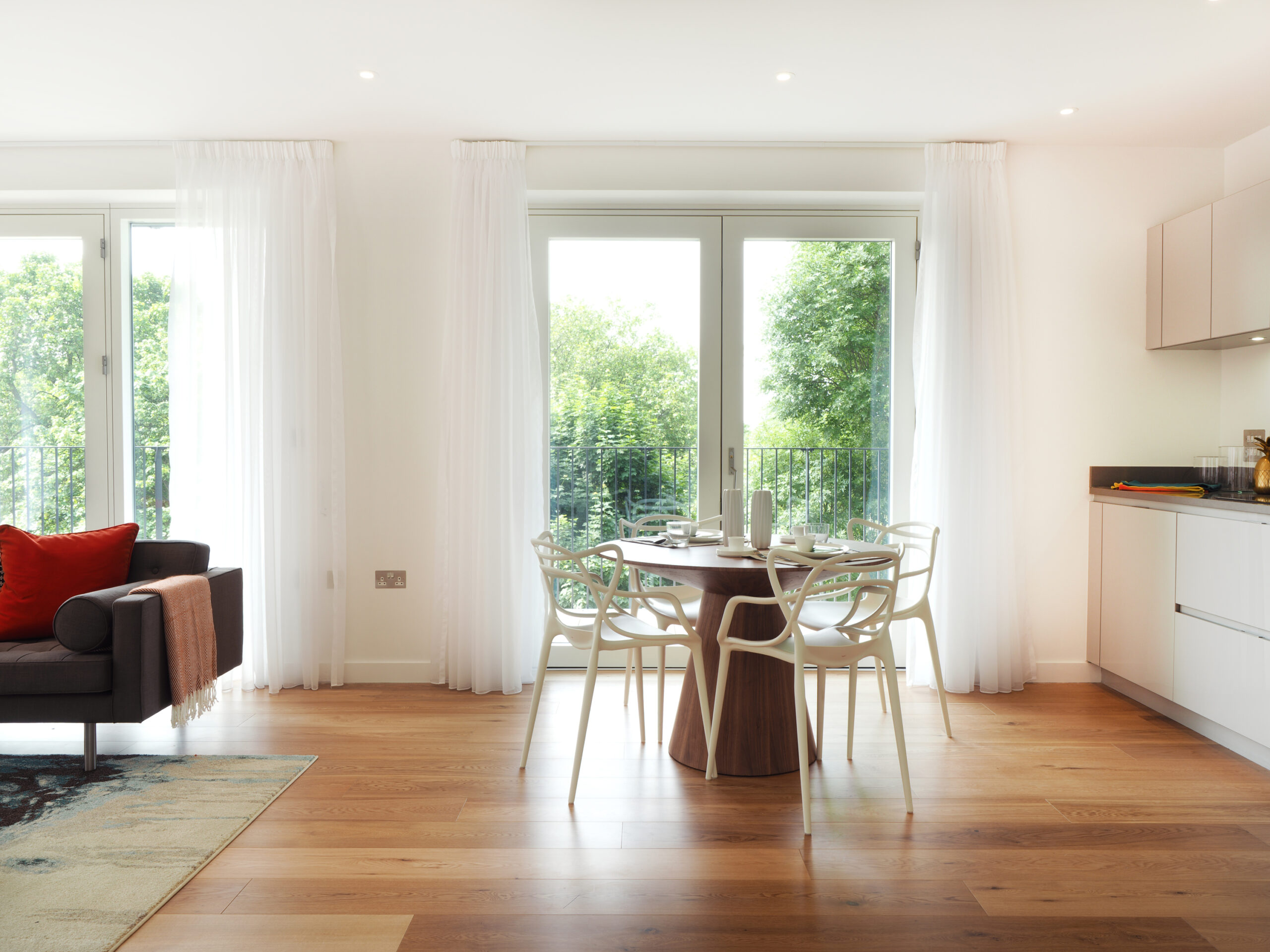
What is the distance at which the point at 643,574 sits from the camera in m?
3.93

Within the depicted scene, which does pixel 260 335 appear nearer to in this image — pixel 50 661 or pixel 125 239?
pixel 125 239

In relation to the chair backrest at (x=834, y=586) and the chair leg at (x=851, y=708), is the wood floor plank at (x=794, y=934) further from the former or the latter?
the chair leg at (x=851, y=708)

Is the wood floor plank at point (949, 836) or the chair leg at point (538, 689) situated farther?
the chair leg at point (538, 689)

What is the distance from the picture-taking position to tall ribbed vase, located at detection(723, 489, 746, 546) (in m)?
2.94

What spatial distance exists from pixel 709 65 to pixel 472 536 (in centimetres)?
229

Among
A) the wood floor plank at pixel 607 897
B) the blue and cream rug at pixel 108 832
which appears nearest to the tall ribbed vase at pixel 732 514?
the wood floor plank at pixel 607 897

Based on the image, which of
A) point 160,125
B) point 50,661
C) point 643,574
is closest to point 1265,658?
point 643,574

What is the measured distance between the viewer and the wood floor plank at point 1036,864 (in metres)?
2.04

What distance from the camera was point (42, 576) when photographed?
290 cm

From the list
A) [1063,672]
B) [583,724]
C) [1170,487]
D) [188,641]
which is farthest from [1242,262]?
[188,641]

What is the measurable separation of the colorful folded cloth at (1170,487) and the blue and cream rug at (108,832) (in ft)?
12.2

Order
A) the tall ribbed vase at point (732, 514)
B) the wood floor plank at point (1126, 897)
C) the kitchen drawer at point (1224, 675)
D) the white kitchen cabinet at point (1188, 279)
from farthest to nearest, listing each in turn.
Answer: the white kitchen cabinet at point (1188, 279)
the tall ribbed vase at point (732, 514)
the kitchen drawer at point (1224, 675)
the wood floor plank at point (1126, 897)

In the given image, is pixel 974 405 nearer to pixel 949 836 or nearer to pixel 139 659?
pixel 949 836

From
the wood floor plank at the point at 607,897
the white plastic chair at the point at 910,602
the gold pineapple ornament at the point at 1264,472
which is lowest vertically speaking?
the wood floor plank at the point at 607,897
